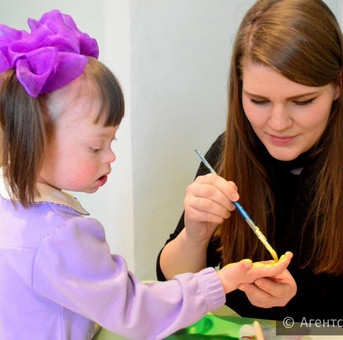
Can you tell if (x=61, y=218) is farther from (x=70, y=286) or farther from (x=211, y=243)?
(x=211, y=243)

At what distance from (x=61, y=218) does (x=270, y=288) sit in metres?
0.32

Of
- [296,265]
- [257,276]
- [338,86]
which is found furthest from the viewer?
[296,265]

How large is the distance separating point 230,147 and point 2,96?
0.46m

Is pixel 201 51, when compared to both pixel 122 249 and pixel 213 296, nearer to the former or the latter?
pixel 122 249

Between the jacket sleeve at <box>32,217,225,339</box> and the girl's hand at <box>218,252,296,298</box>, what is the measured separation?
2 cm

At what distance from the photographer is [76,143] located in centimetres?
65

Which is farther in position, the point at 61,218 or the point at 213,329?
the point at 213,329

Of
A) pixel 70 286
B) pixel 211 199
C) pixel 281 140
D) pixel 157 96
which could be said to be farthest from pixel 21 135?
pixel 157 96

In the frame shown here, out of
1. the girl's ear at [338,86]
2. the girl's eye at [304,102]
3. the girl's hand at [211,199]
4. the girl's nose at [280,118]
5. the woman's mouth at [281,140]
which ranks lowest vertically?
the girl's hand at [211,199]

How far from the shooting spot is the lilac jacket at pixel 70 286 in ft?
1.95

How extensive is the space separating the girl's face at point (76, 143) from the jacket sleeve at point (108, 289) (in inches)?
2.8

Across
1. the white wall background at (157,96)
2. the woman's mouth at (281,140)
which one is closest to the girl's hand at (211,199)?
the woman's mouth at (281,140)

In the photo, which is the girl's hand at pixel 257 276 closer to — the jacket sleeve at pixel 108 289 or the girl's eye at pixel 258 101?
the jacket sleeve at pixel 108 289

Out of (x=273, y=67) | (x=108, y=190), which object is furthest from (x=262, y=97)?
(x=108, y=190)
